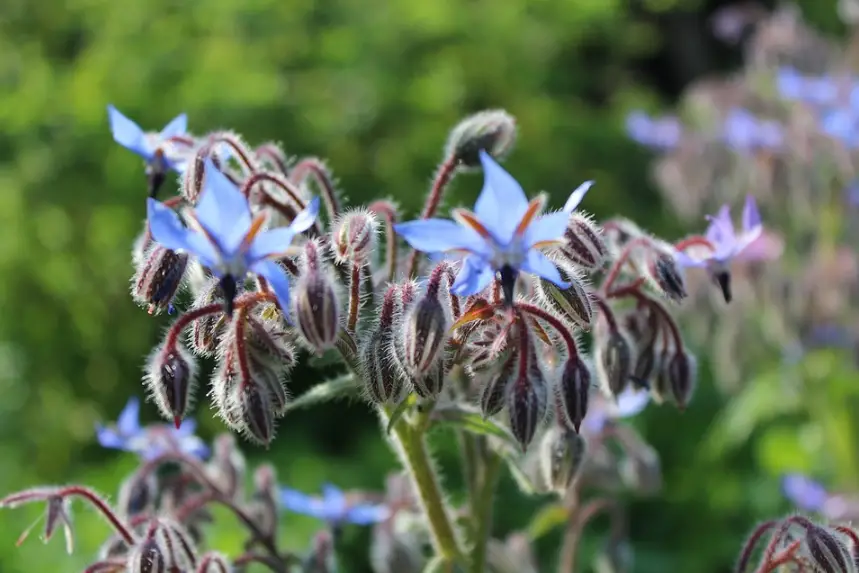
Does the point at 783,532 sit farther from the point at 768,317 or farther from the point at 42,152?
the point at 42,152

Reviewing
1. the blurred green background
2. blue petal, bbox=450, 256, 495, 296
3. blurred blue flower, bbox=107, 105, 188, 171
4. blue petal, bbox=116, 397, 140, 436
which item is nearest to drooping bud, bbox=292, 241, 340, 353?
blue petal, bbox=450, 256, 495, 296

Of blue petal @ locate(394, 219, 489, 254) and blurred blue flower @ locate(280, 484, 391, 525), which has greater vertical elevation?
blue petal @ locate(394, 219, 489, 254)

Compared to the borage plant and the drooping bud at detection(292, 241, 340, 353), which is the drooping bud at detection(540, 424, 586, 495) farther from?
the drooping bud at detection(292, 241, 340, 353)

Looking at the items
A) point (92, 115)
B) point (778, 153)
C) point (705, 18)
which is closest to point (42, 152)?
point (92, 115)

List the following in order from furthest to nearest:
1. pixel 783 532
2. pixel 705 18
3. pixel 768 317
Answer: pixel 705 18
pixel 768 317
pixel 783 532

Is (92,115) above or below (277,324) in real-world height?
above

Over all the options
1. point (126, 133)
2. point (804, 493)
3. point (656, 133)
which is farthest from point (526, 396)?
point (656, 133)

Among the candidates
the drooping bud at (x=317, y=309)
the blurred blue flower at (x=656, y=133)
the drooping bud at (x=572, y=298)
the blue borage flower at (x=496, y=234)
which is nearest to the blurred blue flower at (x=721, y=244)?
the drooping bud at (x=572, y=298)
